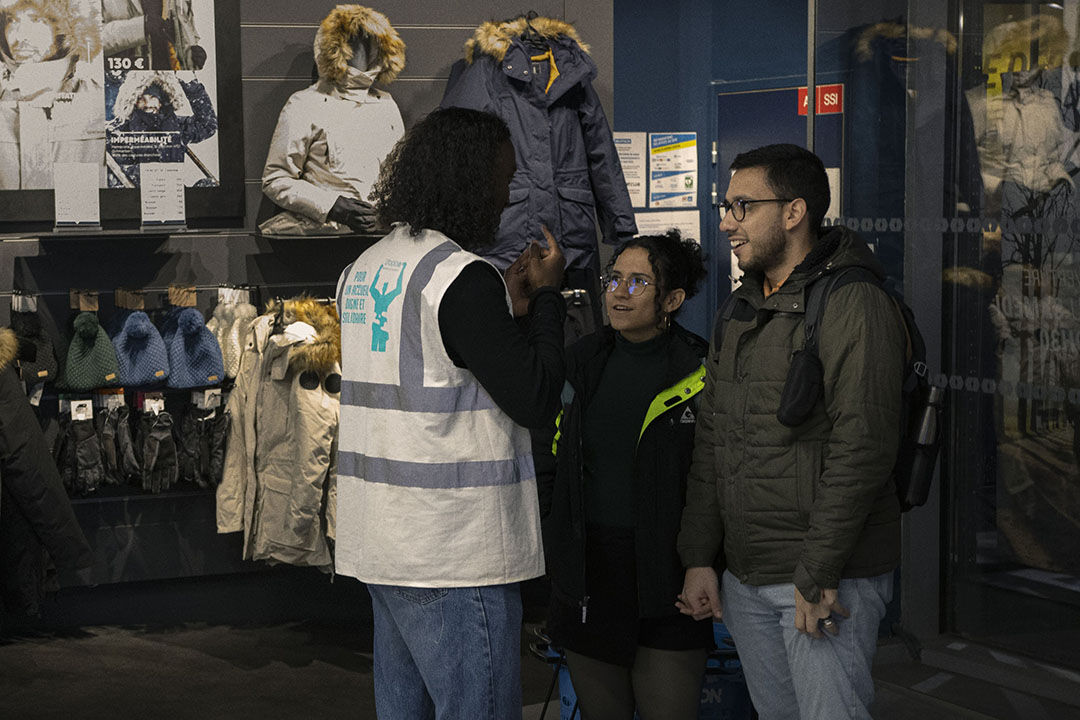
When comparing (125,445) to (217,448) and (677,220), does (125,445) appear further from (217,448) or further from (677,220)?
(677,220)

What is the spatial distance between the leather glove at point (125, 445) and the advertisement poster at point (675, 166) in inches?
142

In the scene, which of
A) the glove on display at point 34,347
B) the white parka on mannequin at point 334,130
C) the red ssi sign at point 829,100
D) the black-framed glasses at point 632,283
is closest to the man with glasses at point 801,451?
the black-framed glasses at point 632,283

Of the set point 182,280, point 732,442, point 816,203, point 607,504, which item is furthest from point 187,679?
point 816,203

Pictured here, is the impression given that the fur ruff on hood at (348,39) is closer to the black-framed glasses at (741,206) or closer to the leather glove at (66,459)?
the leather glove at (66,459)

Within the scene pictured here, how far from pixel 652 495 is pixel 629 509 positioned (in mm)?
77

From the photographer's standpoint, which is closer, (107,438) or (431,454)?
(431,454)

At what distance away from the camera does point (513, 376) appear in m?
2.19

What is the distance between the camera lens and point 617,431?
9.55 feet

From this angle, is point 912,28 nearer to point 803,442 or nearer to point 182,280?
point 803,442

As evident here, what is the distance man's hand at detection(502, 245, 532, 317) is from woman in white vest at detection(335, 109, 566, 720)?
22 cm

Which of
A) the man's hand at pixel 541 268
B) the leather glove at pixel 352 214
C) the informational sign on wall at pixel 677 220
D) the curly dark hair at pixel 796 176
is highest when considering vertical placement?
the informational sign on wall at pixel 677 220

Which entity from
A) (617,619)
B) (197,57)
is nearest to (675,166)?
(197,57)

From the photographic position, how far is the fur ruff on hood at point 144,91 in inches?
202

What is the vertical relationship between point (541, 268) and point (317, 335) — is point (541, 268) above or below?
above
